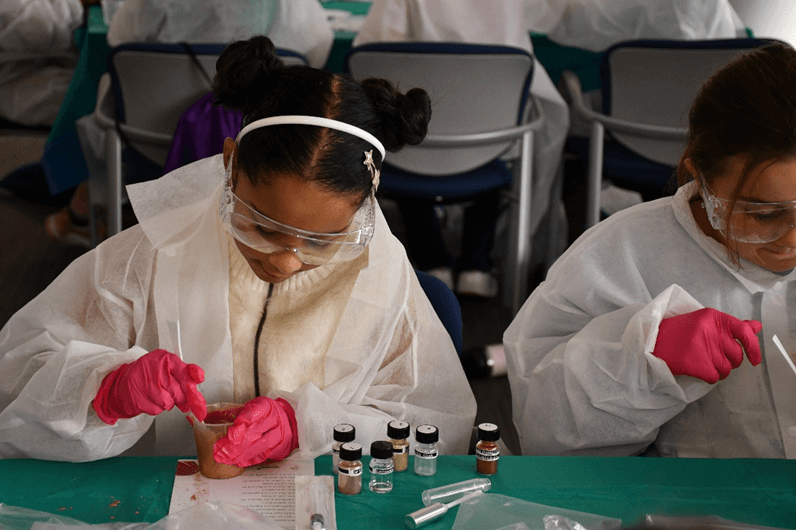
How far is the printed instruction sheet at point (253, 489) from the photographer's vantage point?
3.17ft

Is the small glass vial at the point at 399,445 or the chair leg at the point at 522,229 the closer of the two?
the small glass vial at the point at 399,445

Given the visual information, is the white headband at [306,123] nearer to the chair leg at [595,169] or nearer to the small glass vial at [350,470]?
the small glass vial at [350,470]

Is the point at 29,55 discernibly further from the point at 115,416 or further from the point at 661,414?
the point at 661,414

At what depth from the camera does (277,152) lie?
108 centimetres

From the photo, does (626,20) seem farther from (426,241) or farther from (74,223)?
(74,223)

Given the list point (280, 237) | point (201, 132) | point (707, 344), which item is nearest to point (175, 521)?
point (280, 237)

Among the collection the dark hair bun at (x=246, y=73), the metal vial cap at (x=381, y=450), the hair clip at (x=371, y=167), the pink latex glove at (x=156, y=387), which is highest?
the dark hair bun at (x=246, y=73)

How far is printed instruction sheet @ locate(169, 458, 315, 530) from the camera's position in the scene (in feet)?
3.17

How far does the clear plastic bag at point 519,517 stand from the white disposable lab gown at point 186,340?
0.75ft

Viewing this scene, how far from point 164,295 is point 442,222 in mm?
2559

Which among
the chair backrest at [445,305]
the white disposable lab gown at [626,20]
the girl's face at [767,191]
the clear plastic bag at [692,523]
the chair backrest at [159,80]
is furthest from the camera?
the white disposable lab gown at [626,20]

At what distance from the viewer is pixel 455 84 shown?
2.26 m

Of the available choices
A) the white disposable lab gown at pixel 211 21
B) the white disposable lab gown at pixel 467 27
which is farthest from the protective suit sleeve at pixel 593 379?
the white disposable lab gown at pixel 211 21

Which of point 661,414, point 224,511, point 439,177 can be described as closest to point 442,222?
point 439,177
